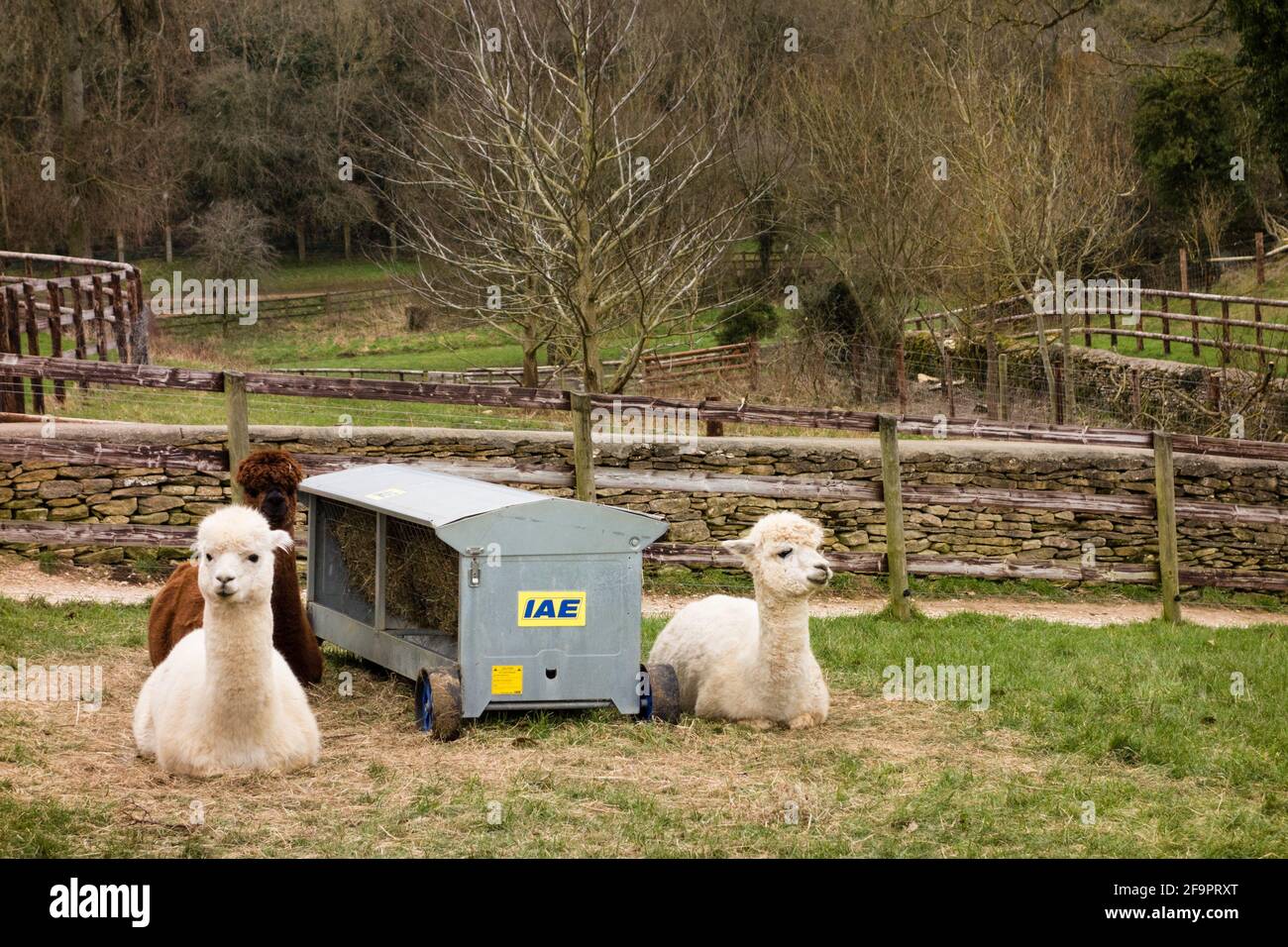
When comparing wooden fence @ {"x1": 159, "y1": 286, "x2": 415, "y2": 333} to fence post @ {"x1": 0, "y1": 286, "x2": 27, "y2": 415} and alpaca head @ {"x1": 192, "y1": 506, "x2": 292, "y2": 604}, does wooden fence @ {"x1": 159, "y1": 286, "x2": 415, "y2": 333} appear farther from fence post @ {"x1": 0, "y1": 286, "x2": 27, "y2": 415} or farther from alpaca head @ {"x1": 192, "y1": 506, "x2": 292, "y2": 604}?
alpaca head @ {"x1": 192, "y1": 506, "x2": 292, "y2": 604}

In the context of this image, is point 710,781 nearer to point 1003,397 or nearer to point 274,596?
point 274,596

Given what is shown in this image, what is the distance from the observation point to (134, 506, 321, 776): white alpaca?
617 centimetres

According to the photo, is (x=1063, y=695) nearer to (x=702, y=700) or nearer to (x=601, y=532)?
(x=702, y=700)

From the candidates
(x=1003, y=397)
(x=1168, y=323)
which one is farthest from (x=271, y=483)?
(x=1168, y=323)

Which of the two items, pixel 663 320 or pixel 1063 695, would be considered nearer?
pixel 1063 695

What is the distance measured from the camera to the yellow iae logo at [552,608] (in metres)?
7.11

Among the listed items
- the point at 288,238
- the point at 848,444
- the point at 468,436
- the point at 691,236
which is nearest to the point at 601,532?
the point at 468,436

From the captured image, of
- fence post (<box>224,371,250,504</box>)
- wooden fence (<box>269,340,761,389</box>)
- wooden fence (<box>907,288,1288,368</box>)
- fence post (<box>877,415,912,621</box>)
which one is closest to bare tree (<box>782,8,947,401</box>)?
wooden fence (<box>907,288,1288,368</box>)

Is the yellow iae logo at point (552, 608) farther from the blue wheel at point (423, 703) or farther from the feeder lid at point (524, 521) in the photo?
the blue wheel at point (423, 703)

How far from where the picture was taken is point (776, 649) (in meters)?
7.37

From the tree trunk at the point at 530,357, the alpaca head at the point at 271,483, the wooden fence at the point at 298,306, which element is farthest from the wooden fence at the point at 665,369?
the alpaca head at the point at 271,483

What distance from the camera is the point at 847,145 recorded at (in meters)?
25.0

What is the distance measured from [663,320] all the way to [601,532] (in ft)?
37.3

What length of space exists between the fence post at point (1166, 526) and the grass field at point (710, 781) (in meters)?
2.73
